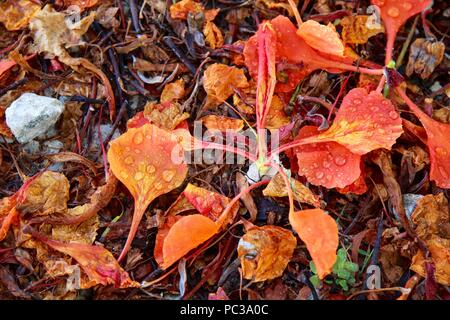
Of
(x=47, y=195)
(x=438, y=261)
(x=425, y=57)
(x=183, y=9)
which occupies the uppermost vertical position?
(x=183, y=9)

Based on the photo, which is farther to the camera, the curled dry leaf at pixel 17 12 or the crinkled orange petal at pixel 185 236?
the curled dry leaf at pixel 17 12

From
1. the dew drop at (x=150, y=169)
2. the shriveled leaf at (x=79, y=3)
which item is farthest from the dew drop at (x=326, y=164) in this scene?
the shriveled leaf at (x=79, y=3)

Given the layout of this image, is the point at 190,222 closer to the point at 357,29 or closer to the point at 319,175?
the point at 319,175

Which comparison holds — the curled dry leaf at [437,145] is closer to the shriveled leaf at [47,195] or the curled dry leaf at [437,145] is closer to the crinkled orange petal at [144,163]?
the crinkled orange petal at [144,163]

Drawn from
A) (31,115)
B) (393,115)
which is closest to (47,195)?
(31,115)

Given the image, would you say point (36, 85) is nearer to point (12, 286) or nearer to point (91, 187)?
point (91, 187)

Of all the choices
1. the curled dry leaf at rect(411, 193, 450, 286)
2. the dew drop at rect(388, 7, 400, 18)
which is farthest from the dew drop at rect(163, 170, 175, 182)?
the dew drop at rect(388, 7, 400, 18)

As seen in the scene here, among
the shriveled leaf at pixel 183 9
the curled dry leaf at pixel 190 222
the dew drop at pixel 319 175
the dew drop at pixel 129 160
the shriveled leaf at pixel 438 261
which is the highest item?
the shriveled leaf at pixel 183 9
